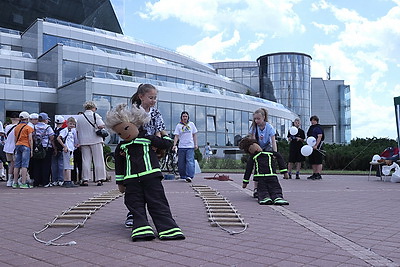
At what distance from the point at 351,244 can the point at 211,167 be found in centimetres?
1839

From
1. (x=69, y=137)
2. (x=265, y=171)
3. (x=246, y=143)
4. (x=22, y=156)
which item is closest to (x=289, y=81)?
(x=69, y=137)

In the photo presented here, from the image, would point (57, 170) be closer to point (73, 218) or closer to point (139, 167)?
point (73, 218)

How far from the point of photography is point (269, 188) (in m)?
7.80

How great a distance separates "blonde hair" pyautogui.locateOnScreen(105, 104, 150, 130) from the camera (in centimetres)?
474

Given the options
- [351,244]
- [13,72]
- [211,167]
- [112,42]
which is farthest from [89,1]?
[351,244]

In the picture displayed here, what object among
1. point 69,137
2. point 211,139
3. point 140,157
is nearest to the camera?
point 140,157

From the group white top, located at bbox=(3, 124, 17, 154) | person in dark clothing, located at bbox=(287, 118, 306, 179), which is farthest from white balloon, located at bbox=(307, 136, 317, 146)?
white top, located at bbox=(3, 124, 17, 154)

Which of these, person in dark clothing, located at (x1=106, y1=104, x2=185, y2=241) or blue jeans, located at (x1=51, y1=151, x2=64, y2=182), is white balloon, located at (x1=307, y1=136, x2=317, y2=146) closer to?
blue jeans, located at (x1=51, y1=151, x2=64, y2=182)

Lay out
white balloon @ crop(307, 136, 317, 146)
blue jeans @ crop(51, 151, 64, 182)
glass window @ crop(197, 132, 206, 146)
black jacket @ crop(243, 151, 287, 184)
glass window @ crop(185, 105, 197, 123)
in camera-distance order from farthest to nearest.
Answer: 1. glass window @ crop(197, 132, 206, 146)
2. glass window @ crop(185, 105, 197, 123)
3. white balloon @ crop(307, 136, 317, 146)
4. blue jeans @ crop(51, 151, 64, 182)
5. black jacket @ crop(243, 151, 287, 184)

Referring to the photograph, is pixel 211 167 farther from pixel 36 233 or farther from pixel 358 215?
pixel 36 233

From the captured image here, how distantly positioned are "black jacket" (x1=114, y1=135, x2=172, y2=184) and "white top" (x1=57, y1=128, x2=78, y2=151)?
6629 mm

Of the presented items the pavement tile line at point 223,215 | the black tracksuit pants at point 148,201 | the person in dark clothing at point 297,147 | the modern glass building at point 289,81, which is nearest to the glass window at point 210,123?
the person in dark clothing at point 297,147

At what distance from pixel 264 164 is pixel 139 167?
3670mm

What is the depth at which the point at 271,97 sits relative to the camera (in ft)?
238
